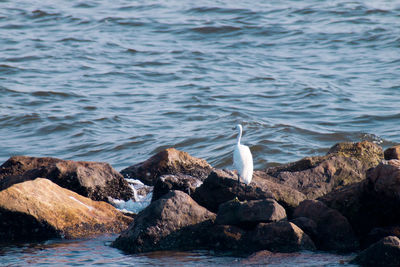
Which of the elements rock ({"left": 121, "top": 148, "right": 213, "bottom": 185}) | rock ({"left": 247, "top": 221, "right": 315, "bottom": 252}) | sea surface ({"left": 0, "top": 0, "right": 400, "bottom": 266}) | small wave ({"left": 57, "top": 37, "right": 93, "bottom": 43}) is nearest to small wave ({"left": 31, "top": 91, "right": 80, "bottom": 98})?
sea surface ({"left": 0, "top": 0, "right": 400, "bottom": 266})

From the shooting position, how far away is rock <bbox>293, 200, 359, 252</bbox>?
6.19 metres

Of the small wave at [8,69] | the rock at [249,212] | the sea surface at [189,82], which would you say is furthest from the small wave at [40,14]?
the rock at [249,212]

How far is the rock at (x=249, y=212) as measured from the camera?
611 centimetres

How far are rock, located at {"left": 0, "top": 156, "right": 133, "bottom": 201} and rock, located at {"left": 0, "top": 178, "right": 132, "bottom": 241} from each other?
50 cm

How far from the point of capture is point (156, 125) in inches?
522

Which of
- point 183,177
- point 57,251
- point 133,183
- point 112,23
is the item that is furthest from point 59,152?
point 112,23

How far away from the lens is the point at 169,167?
8258 mm

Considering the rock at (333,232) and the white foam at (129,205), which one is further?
the white foam at (129,205)

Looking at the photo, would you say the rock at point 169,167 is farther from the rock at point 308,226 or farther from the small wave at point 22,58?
the small wave at point 22,58

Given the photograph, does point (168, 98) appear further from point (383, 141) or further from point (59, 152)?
point (383, 141)

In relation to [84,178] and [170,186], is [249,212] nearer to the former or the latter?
[170,186]

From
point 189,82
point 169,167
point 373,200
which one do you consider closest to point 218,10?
point 189,82

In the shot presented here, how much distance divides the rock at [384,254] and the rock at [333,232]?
60 centimetres

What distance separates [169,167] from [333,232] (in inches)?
111
